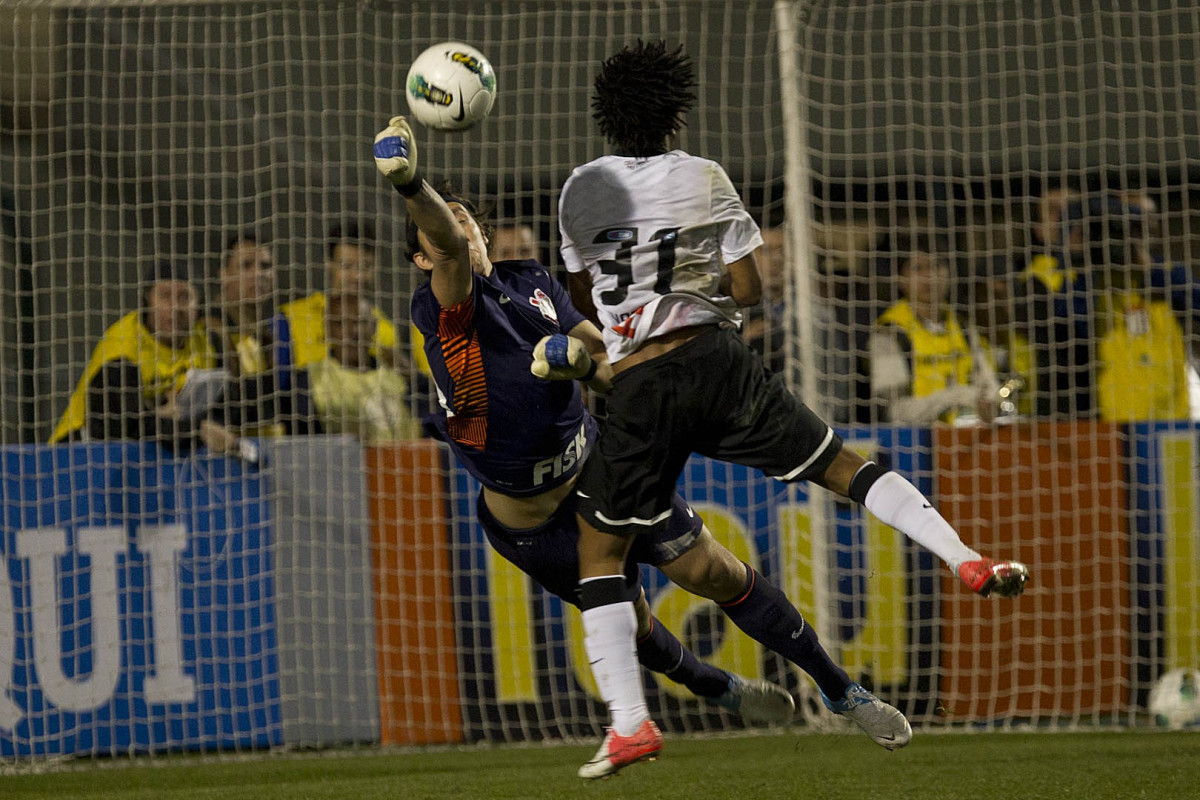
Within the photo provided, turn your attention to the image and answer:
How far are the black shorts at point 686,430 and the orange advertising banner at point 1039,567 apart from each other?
9.82ft

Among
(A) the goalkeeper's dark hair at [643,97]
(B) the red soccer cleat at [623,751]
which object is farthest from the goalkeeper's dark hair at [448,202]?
(B) the red soccer cleat at [623,751]

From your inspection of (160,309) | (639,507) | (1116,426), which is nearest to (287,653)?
(160,309)

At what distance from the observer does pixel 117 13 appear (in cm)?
855

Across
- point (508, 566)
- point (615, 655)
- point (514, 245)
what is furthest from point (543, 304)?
point (508, 566)

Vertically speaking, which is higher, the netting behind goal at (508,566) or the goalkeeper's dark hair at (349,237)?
the goalkeeper's dark hair at (349,237)

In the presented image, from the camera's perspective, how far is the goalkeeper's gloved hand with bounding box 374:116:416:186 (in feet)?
13.3

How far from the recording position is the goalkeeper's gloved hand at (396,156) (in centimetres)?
404

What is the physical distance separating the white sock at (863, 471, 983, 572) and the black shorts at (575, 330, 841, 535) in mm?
178

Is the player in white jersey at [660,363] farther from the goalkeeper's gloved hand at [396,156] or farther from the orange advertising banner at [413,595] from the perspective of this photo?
→ the orange advertising banner at [413,595]

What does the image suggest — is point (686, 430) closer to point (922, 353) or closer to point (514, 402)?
point (514, 402)

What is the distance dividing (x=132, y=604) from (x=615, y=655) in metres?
3.51

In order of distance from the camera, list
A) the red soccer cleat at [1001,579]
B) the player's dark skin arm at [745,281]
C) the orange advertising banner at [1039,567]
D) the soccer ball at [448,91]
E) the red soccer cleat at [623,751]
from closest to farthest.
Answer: the red soccer cleat at [1001,579], the red soccer cleat at [623,751], the player's dark skin arm at [745,281], the soccer ball at [448,91], the orange advertising banner at [1039,567]

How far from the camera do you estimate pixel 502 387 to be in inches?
188

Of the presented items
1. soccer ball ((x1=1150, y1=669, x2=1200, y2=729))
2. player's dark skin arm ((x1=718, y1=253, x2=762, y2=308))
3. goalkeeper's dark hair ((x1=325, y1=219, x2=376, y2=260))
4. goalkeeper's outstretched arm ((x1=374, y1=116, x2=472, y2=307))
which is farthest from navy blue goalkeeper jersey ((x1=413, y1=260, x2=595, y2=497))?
soccer ball ((x1=1150, y1=669, x2=1200, y2=729))
